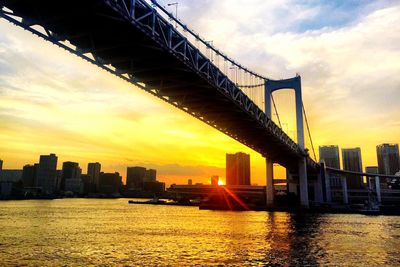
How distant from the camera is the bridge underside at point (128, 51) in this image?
1900 centimetres

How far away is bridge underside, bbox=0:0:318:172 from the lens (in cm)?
1900

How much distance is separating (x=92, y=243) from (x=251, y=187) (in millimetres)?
114916

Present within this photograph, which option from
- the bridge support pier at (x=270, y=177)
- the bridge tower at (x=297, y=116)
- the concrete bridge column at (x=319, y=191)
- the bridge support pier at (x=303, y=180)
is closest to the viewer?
the bridge support pier at (x=303, y=180)

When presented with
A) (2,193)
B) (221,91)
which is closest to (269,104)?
(221,91)

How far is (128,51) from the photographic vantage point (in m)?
24.4

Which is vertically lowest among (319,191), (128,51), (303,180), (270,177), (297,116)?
(319,191)

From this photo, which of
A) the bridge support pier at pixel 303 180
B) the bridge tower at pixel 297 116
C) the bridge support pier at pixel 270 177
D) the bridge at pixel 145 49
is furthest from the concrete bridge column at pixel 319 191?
the bridge at pixel 145 49

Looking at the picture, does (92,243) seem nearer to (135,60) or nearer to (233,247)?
(233,247)

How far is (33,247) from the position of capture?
89.2 ft

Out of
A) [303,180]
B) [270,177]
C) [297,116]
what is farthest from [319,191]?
[297,116]

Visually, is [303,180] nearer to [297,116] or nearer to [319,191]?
[297,116]

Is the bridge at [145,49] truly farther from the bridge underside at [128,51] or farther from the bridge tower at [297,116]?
the bridge tower at [297,116]

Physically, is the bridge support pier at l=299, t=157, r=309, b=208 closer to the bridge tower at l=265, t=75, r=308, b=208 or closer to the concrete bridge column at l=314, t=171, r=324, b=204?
the bridge tower at l=265, t=75, r=308, b=208

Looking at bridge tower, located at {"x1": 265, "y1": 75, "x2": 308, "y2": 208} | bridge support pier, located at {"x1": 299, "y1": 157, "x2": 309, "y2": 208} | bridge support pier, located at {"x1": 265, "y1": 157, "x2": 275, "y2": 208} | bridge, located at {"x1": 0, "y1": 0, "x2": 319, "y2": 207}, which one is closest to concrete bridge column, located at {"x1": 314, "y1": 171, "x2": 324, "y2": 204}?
bridge support pier, located at {"x1": 299, "y1": 157, "x2": 309, "y2": 208}
